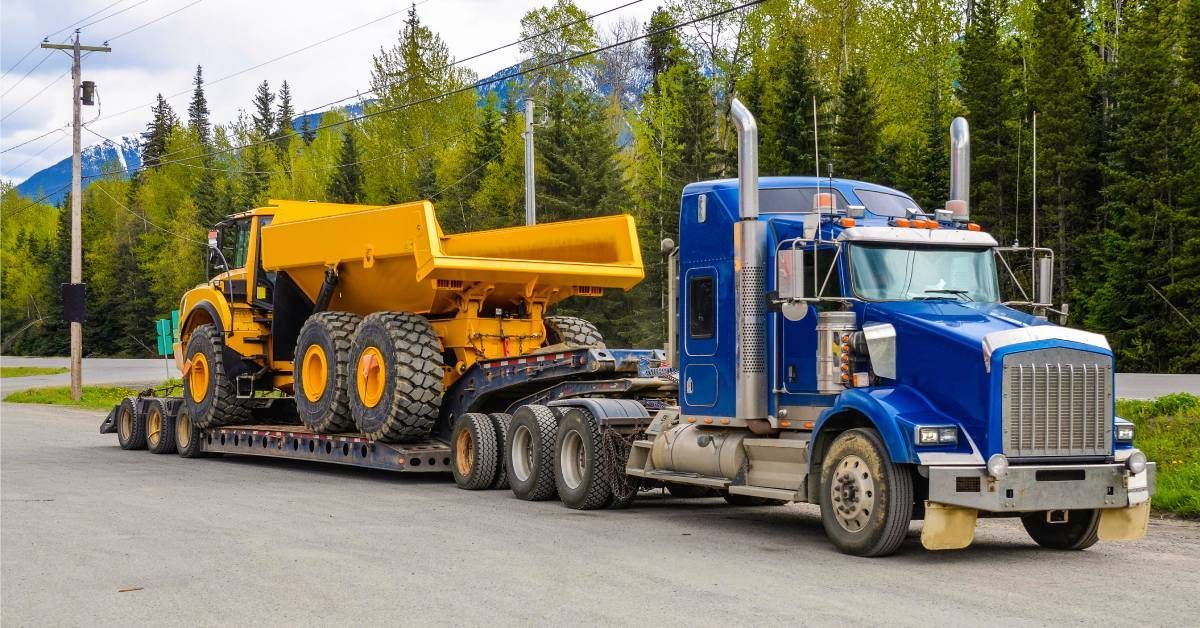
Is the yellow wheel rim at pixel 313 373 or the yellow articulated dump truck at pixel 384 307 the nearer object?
the yellow articulated dump truck at pixel 384 307

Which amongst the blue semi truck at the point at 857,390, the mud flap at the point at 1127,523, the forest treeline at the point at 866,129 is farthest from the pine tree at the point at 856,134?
the mud flap at the point at 1127,523

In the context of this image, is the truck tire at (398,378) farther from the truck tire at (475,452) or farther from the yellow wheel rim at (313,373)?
the yellow wheel rim at (313,373)

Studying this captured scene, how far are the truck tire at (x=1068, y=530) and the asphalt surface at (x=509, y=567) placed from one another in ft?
0.49

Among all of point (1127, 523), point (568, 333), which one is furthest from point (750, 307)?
point (568, 333)

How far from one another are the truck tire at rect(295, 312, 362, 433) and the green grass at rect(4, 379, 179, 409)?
68.6 ft

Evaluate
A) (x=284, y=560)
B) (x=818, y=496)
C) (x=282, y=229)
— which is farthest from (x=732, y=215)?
(x=282, y=229)

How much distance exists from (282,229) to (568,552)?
10084 mm

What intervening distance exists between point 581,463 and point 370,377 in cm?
394

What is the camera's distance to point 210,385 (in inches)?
789

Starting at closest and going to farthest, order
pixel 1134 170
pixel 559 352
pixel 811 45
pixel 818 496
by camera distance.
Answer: pixel 818 496, pixel 559 352, pixel 1134 170, pixel 811 45

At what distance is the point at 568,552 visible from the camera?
10391 mm

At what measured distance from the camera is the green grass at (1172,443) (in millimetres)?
13312

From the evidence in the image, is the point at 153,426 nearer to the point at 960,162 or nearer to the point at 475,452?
the point at 475,452

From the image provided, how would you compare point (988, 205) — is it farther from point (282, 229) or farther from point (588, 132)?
point (282, 229)
